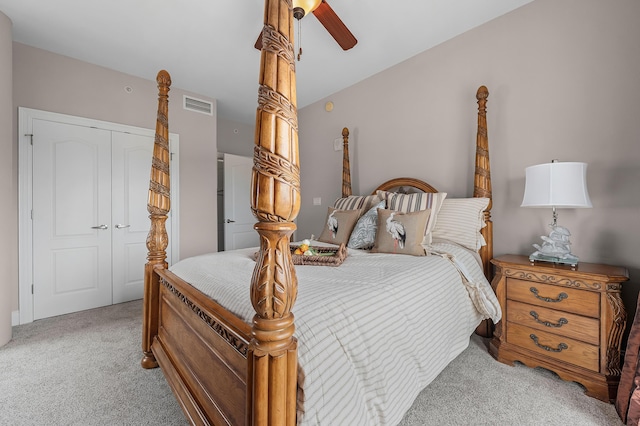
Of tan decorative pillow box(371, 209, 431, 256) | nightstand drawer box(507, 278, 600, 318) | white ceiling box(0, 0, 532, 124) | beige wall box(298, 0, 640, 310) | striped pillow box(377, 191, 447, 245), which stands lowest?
nightstand drawer box(507, 278, 600, 318)

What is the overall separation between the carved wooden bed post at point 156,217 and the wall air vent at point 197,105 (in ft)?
6.77

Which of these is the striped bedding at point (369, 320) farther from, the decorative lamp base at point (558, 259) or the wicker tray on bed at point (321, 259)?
the decorative lamp base at point (558, 259)

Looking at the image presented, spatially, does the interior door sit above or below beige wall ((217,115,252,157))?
below

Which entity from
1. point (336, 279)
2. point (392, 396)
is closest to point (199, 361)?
point (336, 279)

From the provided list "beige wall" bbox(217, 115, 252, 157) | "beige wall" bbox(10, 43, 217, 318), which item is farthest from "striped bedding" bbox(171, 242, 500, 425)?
"beige wall" bbox(217, 115, 252, 157)

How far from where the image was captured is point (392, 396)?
3.55ft

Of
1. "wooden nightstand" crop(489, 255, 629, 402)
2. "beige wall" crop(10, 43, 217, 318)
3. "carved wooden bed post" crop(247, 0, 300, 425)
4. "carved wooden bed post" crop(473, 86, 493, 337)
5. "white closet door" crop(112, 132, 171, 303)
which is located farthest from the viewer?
"white closet door" crop(112, 132, 171, 303)

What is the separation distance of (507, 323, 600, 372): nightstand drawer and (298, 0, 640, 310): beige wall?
0.61 meters

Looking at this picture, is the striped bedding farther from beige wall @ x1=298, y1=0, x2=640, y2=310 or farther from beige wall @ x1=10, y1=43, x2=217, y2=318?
beige wall @ x1=10, y1=43, x2=217, y2=318

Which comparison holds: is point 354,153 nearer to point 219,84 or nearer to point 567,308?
point 219,84

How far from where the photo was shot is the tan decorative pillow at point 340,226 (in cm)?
249

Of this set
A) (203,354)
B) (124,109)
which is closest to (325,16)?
(203,354)

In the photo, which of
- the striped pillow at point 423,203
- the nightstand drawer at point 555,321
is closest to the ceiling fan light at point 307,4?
the striped pillow at point 423,203

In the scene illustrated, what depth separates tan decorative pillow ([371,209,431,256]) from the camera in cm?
199
